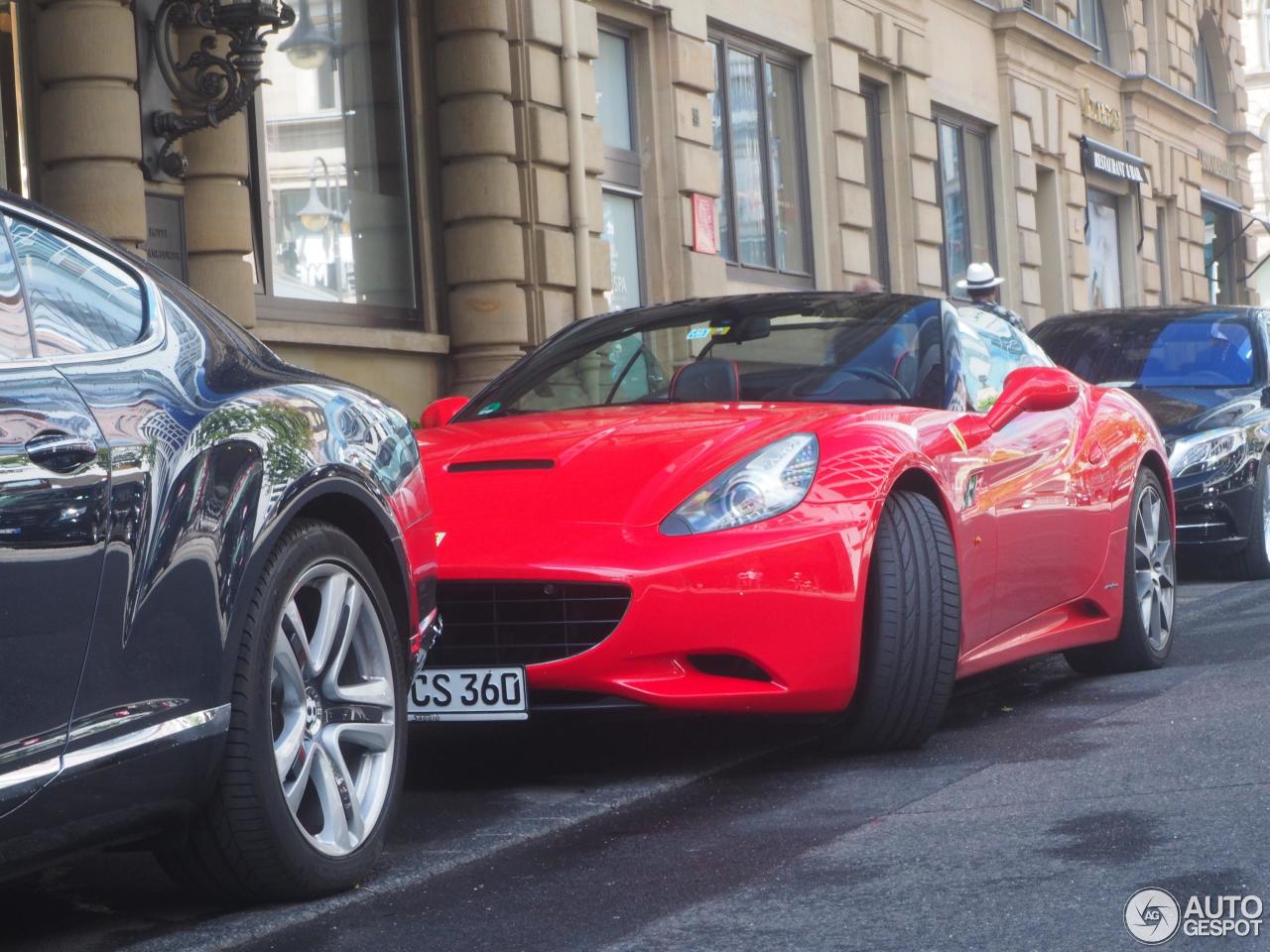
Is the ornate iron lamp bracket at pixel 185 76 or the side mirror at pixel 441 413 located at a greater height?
the ornate iron lamp bracket at pixel 185 76

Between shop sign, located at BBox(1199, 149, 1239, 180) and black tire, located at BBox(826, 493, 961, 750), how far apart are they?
28672mm

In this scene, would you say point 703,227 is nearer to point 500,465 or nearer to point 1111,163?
point 500,465

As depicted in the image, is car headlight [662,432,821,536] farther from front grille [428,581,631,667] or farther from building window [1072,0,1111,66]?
building window [1072,0,1111,66]

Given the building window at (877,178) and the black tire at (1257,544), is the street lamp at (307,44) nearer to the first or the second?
the black tire at (1257,544)

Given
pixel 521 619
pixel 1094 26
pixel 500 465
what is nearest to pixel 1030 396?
pixel 500 465

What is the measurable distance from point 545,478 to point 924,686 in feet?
3.56

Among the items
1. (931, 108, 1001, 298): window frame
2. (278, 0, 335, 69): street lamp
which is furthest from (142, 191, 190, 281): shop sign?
(931, 108, 1001, 298): window frame

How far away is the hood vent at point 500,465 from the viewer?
555cm

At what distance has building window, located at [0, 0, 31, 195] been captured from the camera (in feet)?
35.2

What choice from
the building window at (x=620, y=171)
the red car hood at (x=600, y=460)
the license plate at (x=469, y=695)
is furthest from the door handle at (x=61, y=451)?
the building window at (x=620, y=171)

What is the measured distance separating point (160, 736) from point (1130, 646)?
14.3ft

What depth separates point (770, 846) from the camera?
4320 millimetres

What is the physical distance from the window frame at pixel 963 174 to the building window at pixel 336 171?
911 cm

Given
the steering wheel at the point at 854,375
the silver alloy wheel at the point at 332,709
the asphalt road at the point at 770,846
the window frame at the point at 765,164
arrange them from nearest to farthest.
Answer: the asphalt road at the point at 770,846
the silver alloy wheel at the point at 332,709
the steering wheel at the point at 854,375
the window frame at the point at 765,164
